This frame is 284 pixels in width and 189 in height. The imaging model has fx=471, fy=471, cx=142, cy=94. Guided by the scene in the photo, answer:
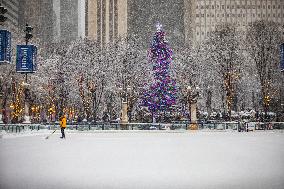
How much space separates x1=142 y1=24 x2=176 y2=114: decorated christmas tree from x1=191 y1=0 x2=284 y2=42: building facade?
331ft

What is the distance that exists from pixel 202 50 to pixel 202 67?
2602 mm

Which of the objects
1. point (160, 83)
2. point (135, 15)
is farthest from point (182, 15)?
point (160, 83)

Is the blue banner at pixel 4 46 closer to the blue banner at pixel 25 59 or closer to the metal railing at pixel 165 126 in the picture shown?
the blue banner at pixel 25 59

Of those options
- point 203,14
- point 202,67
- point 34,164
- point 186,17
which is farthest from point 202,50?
point 186,17

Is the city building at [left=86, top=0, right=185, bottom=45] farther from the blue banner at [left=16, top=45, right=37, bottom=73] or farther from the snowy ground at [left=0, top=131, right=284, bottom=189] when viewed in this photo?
the snowy ground at [left=0, top=131, right=284, bottom=189]

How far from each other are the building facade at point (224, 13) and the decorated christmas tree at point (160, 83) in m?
101

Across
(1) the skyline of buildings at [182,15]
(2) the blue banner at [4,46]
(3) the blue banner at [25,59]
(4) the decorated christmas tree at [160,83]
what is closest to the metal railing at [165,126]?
(4) the decorated christmas tree at [160,83]

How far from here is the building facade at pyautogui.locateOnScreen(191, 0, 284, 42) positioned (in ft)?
513

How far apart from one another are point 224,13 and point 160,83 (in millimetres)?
115636

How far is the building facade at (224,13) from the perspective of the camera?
156 metres

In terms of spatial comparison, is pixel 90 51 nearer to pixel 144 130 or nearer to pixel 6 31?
pixel 144 130

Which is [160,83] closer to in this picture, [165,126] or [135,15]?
[165,126]

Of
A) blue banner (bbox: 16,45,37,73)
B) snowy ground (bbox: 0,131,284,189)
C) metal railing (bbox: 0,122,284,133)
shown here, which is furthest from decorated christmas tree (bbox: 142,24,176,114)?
snowy ground (bbox: 0,131,284,189)

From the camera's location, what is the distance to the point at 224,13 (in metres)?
162
